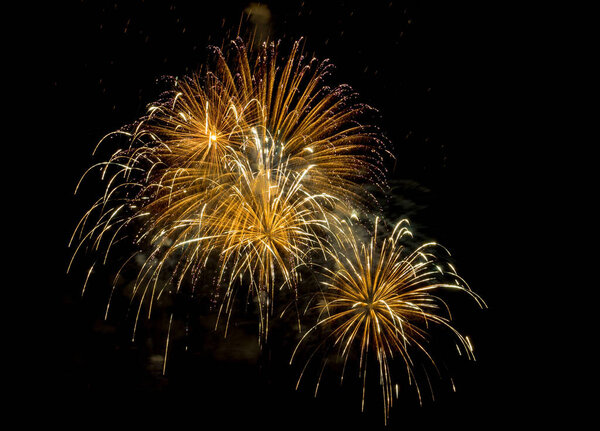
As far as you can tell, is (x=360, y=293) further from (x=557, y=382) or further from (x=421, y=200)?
(x=421, y=200)

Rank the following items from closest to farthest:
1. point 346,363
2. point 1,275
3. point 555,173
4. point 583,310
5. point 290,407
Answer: point 290,407, point 346,363, point 583,310, point 1,275, point 555,173

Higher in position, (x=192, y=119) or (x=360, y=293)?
(x=192, y=119)

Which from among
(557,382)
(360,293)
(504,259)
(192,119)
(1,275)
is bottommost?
(557,382)

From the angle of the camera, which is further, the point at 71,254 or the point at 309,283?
the point at 71,254

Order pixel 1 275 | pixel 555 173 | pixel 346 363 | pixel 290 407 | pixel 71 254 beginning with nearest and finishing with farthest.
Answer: pixel 290 407 → pixel 346 363 → pixel 1 275 → pixel 71 254 → pixel 555 173

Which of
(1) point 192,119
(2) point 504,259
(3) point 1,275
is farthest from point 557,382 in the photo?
(3) point 1,275

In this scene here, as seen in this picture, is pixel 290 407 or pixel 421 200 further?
pixel 421 200

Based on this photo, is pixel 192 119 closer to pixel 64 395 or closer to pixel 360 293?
pixel 360 293

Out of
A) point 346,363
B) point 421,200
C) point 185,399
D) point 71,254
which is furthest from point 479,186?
point 71,254

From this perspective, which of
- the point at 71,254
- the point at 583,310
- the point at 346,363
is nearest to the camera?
the point at 346,363
